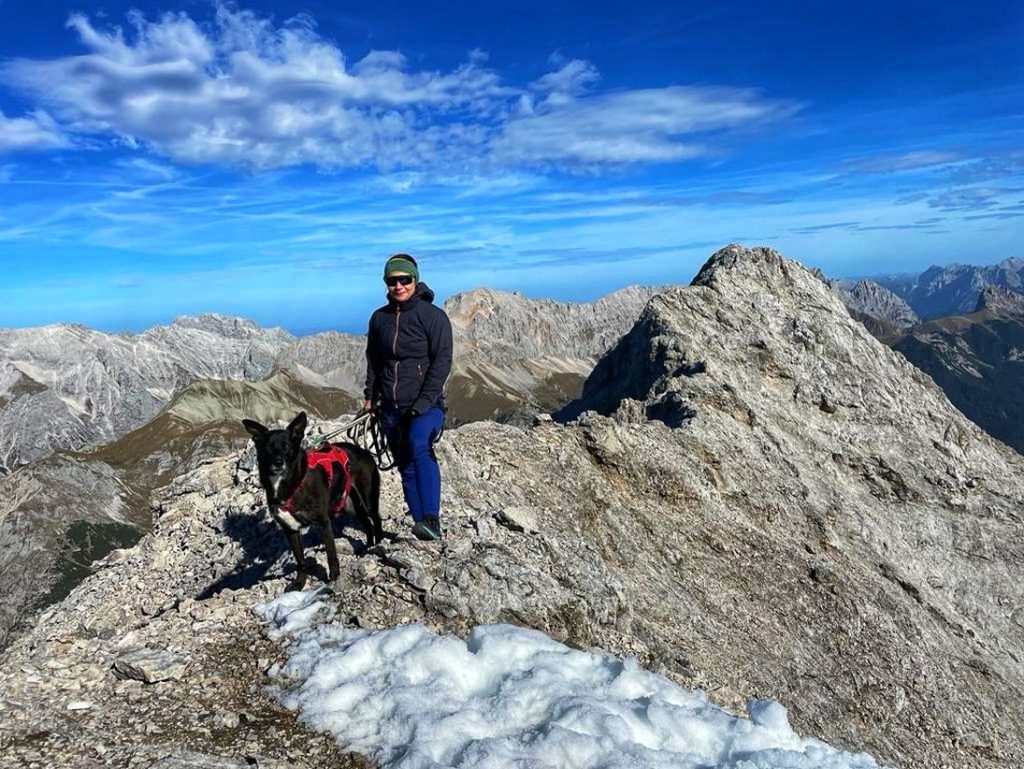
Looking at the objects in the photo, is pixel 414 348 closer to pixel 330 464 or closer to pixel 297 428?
pixel 330 464

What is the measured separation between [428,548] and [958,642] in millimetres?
26610

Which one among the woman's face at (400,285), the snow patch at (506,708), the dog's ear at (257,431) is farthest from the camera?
the woman's face at (400,285)

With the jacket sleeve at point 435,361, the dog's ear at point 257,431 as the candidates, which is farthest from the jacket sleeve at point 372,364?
the dog's ear at point 257,431

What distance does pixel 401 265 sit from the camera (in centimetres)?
1427

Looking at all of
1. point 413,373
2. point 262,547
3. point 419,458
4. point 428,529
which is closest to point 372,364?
point 413,373

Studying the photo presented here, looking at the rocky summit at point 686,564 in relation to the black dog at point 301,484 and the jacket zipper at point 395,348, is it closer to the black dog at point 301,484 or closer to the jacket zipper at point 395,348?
the black dog at point 301,484

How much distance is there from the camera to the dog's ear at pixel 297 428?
1272 centimetres

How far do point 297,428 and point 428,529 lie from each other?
12.6 feet

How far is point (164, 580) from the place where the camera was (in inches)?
839

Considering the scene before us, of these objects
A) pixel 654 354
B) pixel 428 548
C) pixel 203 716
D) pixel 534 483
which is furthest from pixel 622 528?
pixel 654 354

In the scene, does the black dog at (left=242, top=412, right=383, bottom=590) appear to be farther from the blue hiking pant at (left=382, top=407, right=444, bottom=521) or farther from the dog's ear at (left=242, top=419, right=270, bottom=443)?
the blue hiking pant at (left=382, top=407, right=444, bottom=521)

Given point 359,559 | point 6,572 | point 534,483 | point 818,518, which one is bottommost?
point 6,572

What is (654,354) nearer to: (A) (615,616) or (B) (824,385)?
(B) (824,385)

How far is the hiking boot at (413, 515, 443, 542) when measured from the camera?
1509cm
